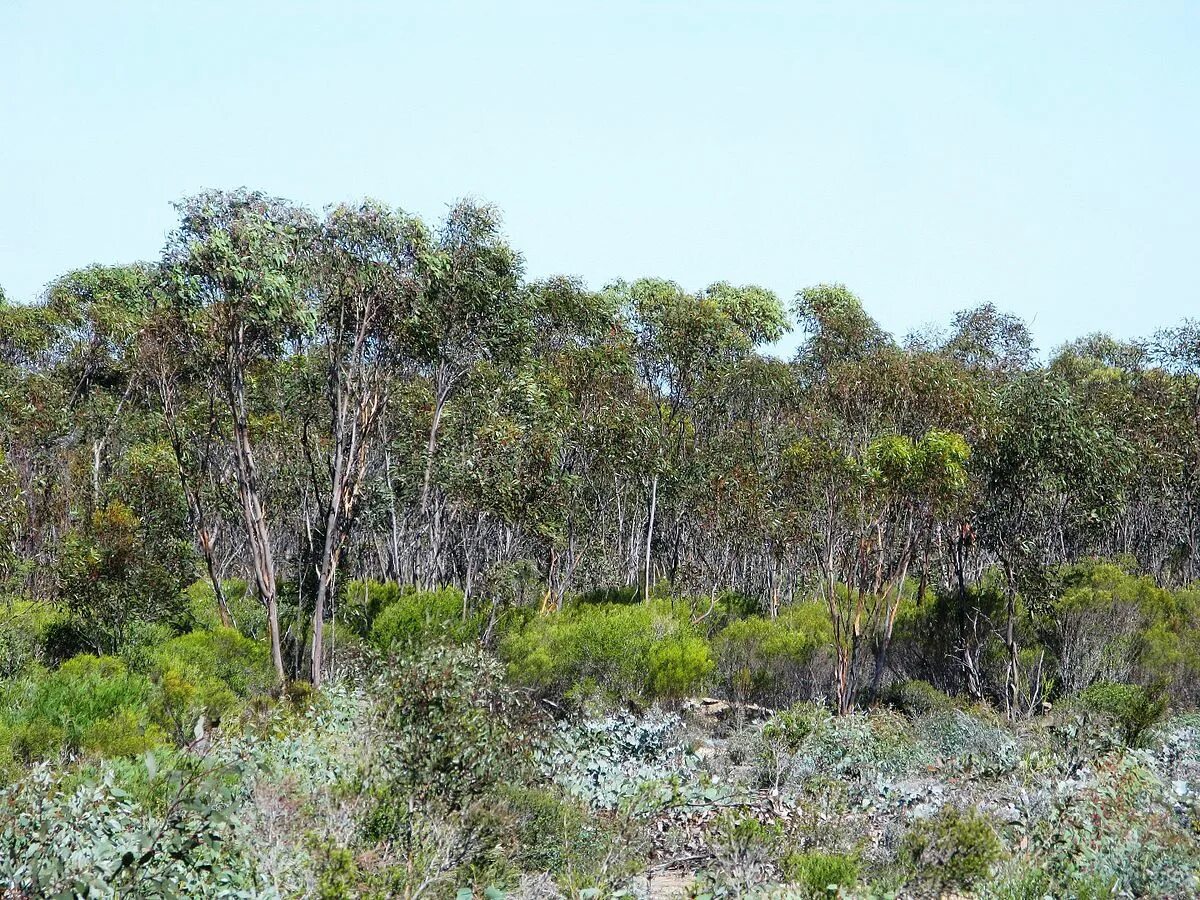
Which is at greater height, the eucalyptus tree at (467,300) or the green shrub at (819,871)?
the eucalyptus tree at (467,300)

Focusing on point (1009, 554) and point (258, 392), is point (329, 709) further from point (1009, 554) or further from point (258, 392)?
point (258, 392)

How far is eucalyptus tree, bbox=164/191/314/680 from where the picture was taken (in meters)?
17.5

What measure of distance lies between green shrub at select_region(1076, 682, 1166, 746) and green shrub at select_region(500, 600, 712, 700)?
6.32 metres

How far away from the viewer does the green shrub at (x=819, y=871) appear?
902 cm

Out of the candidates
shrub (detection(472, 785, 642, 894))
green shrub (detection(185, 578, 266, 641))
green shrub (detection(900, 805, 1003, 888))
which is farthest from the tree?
green shrub (detection(900, 805, 1003, 888))

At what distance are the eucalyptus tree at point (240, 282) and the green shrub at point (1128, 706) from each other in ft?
42.8

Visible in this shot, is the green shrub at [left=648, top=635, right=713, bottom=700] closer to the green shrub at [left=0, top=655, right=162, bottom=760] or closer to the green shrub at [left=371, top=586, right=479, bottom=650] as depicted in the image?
the green shrub at [left=371, top=586, right=479, bottom=650]

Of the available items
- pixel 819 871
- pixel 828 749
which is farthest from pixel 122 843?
pixel 828 749

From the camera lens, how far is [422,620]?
22.1 metres

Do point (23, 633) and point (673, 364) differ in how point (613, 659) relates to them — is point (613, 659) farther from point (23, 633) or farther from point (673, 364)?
point (673, 364)

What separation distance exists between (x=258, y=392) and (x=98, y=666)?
12699 mm

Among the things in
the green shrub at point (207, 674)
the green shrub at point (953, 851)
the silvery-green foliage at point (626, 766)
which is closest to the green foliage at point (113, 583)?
the green shrub at point (207, 674)

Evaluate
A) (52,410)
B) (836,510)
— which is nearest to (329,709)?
(836,510)

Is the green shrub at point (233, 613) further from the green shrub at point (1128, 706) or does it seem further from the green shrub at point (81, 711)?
the green shrub at point (1128, 706)
